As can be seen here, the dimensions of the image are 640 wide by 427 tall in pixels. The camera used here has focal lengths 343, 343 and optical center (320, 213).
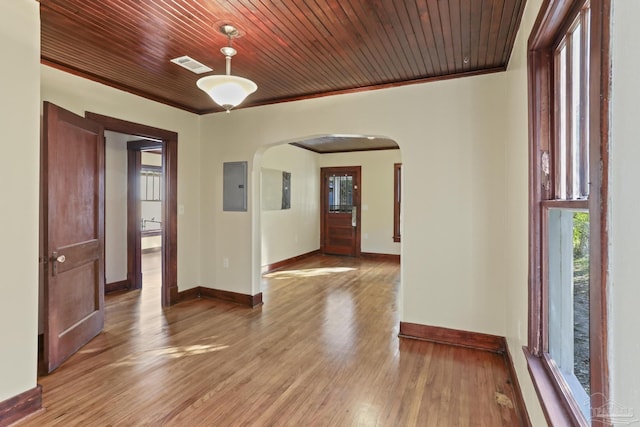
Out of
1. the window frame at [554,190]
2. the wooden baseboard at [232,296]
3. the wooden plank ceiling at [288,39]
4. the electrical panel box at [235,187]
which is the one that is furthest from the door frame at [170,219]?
the window frame at [554,190]

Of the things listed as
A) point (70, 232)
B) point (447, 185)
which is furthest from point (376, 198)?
point (70, 232)

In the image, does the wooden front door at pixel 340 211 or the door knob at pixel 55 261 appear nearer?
the door knob at pixel 55 261

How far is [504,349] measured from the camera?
2.94 meters

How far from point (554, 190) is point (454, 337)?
6.35 feet

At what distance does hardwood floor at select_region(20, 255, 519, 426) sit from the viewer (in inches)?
82.9

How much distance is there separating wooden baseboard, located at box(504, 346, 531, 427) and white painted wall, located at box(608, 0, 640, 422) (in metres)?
1.44

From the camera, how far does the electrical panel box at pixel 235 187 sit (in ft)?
14.3

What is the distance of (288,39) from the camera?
260 centimetres

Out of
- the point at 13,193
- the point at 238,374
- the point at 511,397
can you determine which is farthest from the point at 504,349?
the point at 13,193

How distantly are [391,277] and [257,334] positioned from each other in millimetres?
3037

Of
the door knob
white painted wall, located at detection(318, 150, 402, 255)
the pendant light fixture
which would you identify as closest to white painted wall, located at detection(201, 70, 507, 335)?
the pendant light fixture

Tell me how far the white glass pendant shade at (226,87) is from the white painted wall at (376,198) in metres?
5.38

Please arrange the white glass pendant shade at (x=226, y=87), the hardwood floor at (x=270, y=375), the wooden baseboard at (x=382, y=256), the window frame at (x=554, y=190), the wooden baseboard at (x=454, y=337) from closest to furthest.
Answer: the window frame at (x=554, y=190)
the hardwood floor at (x=270, y=375)
the white glass pendant shade at (x=226, y=87)
the wooden baseboard at (x=454, y=337)
the wooden baseboard at (x=382, y=256)

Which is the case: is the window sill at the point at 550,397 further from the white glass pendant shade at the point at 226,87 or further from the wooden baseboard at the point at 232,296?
the wooden baseboard at the point at 232,296
